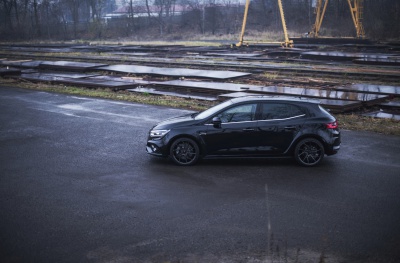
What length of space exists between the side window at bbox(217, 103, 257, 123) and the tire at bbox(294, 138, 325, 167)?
1.24 m

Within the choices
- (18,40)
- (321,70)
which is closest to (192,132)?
(321,70)

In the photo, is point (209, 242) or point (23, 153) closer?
point (209, 242)

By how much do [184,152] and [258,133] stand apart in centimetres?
172

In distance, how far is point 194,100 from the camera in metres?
19.9

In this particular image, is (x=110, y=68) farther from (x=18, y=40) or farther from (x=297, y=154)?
(x=18, y=40)

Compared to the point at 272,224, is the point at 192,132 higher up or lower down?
higher up

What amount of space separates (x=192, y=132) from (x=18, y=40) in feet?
231

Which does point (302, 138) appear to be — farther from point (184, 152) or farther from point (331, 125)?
point (184, 152)

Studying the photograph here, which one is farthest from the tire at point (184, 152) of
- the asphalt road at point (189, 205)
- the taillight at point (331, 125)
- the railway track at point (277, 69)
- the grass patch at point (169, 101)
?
the railway track at point (277, 69)

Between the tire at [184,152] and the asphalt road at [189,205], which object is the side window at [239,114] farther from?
the asphalt road at [189,205]

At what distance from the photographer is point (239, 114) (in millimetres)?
10375

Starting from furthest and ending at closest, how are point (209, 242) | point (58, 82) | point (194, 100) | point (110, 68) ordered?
point (110, 68) < point (58, 82) < point (194, 100) < point (209, 242)

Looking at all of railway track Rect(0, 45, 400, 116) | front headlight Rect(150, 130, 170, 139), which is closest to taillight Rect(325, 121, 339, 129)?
front headlight Rect(150, 130, 170, 139)

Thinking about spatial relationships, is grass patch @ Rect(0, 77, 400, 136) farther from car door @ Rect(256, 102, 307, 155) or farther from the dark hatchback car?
car door @ Rect(256, 102, 307, 155)
